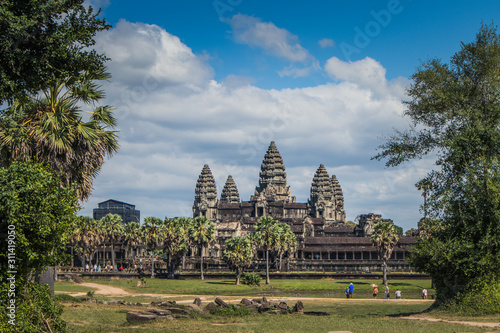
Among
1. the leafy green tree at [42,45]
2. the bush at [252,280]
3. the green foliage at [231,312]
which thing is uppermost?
the leafy green tree at [42,45]

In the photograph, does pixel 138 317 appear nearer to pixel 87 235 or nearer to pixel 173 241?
pixel 173 241

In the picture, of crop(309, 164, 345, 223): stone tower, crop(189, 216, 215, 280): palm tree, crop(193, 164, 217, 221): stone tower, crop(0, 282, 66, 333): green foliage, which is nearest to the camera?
crop(0, 282, 66, 333): green foliage

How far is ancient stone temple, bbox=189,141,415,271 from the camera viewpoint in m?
110

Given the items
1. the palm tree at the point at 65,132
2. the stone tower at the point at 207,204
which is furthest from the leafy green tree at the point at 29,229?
the stone tower at the point at 207,204

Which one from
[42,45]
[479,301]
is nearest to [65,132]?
[42,45]

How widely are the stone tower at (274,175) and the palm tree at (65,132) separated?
155m

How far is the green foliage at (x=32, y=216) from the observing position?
1752cm

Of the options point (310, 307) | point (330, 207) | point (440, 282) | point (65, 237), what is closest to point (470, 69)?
point (440, 282)

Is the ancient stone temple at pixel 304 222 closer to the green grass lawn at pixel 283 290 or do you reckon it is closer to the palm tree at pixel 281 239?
the palm tree at pixel 281 239

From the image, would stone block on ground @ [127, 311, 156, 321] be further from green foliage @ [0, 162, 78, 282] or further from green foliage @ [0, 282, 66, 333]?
green foliage @ [0, 162, 78, 282]

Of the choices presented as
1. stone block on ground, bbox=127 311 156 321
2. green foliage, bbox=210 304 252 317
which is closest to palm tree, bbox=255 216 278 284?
green foliage, bbox=210 304 252 317

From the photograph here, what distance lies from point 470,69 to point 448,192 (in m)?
7.43

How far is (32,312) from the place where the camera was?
62.0 ft

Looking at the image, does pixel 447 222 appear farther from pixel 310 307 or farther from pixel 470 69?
pixel 310 307
